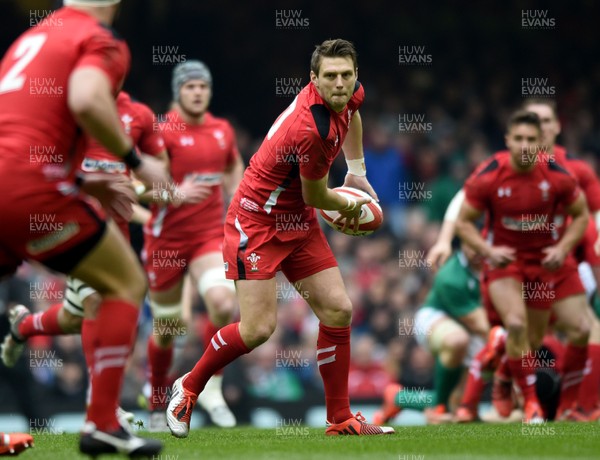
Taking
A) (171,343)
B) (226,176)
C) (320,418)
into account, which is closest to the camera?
(171,343)

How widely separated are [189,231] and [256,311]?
2928mm

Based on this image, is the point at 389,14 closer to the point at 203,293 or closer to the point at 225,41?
the point at 225,41

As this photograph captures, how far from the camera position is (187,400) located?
693cm

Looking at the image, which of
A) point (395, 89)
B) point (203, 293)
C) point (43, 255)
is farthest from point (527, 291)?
point (395, 89)

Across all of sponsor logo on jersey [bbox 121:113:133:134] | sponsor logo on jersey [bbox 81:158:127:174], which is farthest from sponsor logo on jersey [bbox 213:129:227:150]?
sponsor logo on jersey [bbox 81:158:127:174]

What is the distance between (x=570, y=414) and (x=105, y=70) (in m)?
6.15

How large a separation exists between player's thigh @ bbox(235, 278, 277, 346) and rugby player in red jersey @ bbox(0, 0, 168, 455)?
1879 millimetres

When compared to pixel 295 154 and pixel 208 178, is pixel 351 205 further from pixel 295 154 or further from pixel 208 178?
pixel 208 178

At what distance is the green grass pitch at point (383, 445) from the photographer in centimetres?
573

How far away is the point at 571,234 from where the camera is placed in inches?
347

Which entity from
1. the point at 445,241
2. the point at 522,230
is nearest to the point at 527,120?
the point at 522,230

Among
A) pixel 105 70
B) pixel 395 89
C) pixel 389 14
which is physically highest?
pixel 389 14

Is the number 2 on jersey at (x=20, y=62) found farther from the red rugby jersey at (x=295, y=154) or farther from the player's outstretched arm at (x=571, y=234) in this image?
the player's outstretched arm at (x=571, y=234)

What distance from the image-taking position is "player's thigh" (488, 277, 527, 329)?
8.73m
